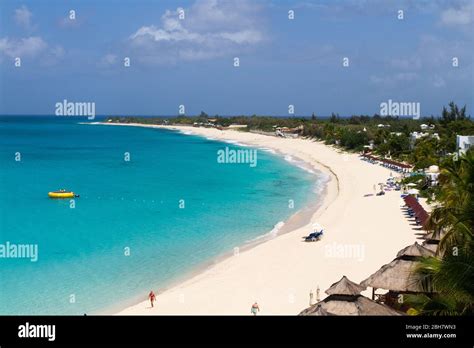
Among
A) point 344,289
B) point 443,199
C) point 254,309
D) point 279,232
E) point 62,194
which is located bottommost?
point 279,232

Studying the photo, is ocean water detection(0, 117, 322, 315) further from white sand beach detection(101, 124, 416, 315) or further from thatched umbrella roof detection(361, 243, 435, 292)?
thatched umbrella roof detection(361, 243, 435, 292)

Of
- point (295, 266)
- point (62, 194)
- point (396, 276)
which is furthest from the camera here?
point (62, 194)

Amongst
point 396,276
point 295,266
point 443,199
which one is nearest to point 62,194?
point 295,266

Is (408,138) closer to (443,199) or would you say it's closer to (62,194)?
(62,194)

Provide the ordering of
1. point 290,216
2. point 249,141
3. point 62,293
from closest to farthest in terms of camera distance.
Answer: point 62,293
point 290,216
point 249,141
